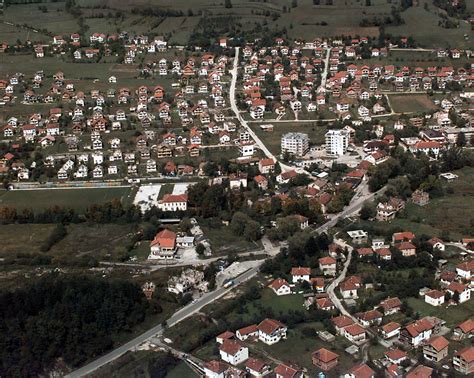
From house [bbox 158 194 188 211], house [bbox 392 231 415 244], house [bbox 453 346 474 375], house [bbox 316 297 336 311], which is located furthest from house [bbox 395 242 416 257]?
house [bbox 158 194 188 211]

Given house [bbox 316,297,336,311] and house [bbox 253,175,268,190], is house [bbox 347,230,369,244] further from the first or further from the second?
house [bbox 253,175,268,190]

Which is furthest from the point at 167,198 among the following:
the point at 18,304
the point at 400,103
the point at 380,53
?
the point at 380,53

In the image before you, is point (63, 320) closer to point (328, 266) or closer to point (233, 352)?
point (233, 352)

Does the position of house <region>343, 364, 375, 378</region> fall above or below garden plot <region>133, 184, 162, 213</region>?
below

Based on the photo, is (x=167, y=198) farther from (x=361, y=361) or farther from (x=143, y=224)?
(x=361, y=361)

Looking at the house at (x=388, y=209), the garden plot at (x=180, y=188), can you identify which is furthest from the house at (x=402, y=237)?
the garden plot at (x=180, y=188)

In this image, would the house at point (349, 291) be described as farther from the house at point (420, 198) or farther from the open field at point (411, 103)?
the open field at point (411, 103)
